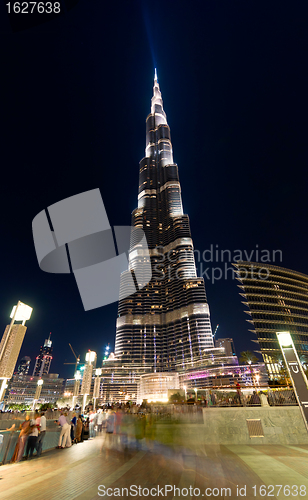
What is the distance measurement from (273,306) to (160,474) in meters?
106

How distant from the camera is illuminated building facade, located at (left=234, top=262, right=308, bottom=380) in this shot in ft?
298

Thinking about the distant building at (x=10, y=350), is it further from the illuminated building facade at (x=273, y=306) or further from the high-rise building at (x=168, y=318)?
the high-rise building at (x=168, y=318)

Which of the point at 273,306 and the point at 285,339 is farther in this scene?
the point at 273,306

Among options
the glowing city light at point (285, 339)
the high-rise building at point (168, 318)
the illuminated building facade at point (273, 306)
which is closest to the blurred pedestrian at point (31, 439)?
the glowing city light at point (285, 339)

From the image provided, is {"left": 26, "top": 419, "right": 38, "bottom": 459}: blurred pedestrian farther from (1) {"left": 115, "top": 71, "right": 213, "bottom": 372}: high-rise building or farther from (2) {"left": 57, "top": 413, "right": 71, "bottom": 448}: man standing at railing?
(1) {"left": 115, "top": 71, "right": 213, "bottom": 372}: high-rise building

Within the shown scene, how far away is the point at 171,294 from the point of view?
17888 centimetres

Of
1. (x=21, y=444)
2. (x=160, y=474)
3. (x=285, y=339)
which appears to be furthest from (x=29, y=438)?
(x=285, y=339)

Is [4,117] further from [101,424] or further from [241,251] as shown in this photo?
[241,251]

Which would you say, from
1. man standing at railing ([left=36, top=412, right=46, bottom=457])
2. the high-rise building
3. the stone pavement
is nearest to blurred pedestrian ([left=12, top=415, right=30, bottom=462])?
the stone pavement

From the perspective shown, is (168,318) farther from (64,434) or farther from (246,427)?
(64,434)

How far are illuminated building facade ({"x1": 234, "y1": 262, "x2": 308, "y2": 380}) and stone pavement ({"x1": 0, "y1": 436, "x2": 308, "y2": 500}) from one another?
95597mm

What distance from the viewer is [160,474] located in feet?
19.8

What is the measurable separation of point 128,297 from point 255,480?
181586mm

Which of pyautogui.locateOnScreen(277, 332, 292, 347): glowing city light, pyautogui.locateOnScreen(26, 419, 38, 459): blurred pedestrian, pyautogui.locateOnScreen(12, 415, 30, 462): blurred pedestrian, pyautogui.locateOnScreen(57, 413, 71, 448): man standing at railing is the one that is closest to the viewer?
pyautogui.locateOnScreen(277, 332, 292, 347): glowing city light
